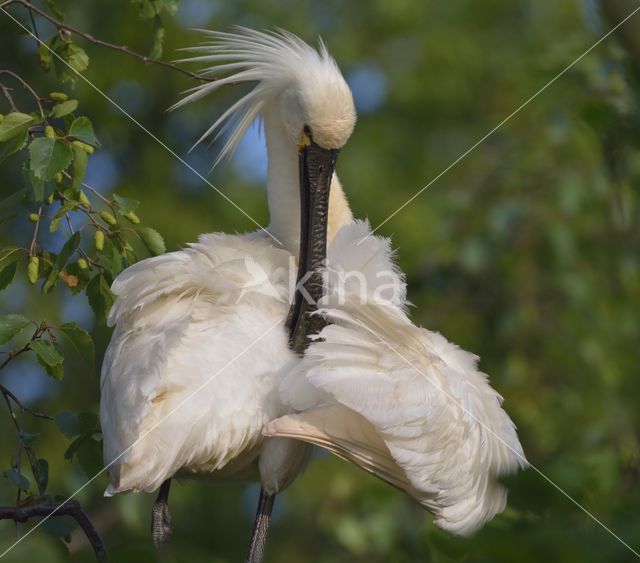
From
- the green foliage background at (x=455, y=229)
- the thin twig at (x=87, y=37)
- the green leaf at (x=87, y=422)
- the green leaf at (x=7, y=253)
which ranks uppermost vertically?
the thin twig at (x=87, y=37)

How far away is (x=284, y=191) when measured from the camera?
4.02m

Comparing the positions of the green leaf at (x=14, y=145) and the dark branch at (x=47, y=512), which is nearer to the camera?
the green leaf at (x=14, y=145)

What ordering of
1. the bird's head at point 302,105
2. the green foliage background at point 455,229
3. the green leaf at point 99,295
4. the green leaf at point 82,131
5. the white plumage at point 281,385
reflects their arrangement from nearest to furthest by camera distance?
the green foliage background at point 455,229 < the green leaf at point 82,131 < the white plumage at point 281,385 < the green leaf at point 99,295 < the bird's head at point 302,105

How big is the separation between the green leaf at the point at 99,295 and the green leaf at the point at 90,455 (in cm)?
33

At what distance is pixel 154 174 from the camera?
996 cm

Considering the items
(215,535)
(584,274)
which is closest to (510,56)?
(215,535)

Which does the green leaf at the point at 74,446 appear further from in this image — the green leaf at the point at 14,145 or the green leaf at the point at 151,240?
the green leaf at the point at 14,145

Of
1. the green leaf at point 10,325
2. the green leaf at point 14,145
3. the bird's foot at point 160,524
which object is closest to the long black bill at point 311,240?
the bird's foot at point 160,524

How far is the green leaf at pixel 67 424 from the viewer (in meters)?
2.91

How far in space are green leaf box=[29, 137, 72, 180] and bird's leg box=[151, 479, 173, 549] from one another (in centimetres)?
124

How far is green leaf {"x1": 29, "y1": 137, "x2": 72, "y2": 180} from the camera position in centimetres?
254

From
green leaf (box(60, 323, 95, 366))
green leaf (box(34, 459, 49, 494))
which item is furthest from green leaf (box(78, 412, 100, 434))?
green leaf (box(60, 323, 95, 366))

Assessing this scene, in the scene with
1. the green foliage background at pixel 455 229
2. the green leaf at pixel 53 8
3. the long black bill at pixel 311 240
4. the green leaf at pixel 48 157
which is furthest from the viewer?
the long black bill at pixel 311 240

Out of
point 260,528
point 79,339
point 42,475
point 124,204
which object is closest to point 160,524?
point 260,528
